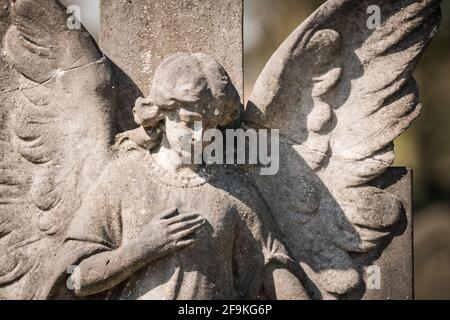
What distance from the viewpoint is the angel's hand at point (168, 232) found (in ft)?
15.1

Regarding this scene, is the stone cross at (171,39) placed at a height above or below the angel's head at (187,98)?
above

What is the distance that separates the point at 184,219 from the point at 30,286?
88cm

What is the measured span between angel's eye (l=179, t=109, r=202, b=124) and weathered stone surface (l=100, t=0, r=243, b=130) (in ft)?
1.83

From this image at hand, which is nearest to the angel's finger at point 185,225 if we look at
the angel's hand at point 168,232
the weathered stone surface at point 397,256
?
the angel's hand at point 168,232

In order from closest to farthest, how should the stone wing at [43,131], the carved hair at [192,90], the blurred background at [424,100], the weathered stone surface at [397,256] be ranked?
the carved hair at [192,90] < the stone wing at [43,131] < the weathered stone surface at [397,256] < the blurred background at [424,100]

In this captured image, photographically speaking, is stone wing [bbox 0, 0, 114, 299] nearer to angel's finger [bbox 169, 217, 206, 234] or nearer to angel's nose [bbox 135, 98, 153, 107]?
angel's nose [bbox 135, 98, 153, 107]

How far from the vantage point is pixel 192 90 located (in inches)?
180

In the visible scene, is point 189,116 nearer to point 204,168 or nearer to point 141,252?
point 204,168

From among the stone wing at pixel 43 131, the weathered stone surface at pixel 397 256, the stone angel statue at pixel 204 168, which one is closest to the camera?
the stone angel statue at pixel 204 168

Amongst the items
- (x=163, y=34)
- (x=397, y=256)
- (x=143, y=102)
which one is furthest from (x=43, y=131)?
(x=397, y=256)

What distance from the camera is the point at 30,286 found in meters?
4.91

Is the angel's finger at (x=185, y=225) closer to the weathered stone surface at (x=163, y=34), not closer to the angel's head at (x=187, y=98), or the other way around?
the angel's head at (x=187, y=98)

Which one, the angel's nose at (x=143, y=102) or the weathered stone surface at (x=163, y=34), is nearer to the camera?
the angel's nose at (x=143, y=102)
